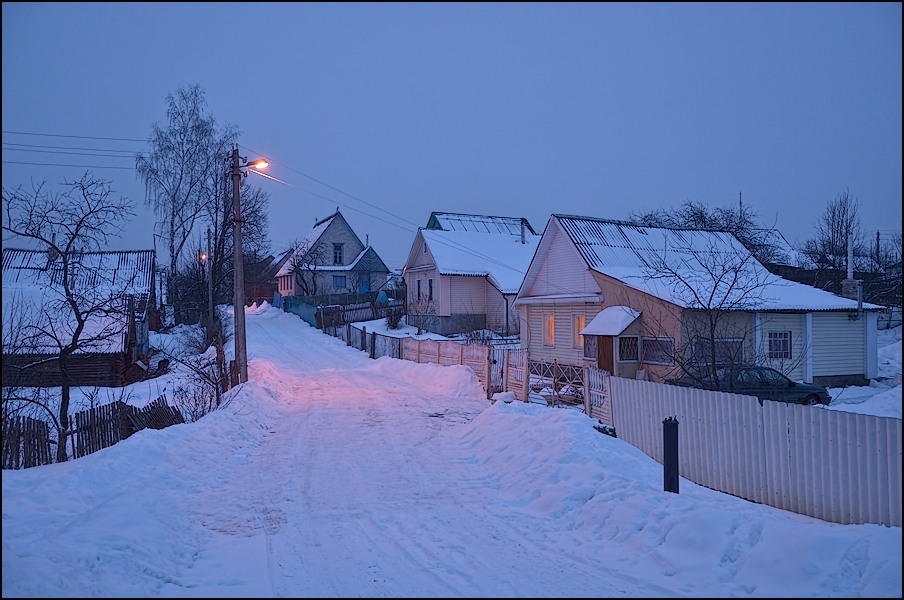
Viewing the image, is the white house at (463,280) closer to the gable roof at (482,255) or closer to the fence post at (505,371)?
the gable roof at (482,255)

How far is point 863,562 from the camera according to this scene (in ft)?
15.8

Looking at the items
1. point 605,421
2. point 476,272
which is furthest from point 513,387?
point 476,272

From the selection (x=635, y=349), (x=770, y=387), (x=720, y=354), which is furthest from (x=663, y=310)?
(x=770, y=387)

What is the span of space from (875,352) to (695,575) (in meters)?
21.0

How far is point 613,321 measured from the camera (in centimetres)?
1927

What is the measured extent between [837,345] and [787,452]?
→ 15.9 m

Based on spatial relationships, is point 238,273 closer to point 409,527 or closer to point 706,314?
point 409,527

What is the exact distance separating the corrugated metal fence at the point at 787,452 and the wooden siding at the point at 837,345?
13281mm

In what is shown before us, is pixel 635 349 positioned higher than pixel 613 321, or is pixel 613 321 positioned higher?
pixel 613 321

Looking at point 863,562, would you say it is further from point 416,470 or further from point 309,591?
point 416,470

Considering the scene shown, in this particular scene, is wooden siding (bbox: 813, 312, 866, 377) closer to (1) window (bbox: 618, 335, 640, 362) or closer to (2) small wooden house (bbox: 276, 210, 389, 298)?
(1) window (bbox: 618, 335, 640, 362)

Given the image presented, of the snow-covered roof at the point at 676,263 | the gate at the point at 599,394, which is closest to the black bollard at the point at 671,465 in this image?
the gate at the point at 599,394

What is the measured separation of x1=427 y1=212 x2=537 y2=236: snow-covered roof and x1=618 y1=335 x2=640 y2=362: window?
26.0 m

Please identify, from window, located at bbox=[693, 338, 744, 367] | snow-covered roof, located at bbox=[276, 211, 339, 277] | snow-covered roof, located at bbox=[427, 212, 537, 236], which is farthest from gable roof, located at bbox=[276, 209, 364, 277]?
window, located at bbox=[693, 338, 744, 367]
